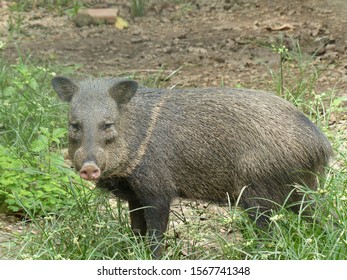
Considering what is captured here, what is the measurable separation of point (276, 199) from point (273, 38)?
5223 millimetres

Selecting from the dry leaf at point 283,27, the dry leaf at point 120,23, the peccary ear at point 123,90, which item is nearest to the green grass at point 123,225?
the peccary ear at point 123,90

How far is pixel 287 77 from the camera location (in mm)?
8820

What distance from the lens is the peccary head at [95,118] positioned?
5.15 m

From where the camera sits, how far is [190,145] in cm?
562

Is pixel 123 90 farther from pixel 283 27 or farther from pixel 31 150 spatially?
pixel 283 27

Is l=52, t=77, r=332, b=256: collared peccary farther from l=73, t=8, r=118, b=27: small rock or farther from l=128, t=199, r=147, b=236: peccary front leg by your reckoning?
l=73, t=8, r=118, b=27: small rock

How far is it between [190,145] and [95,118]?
0.68 metres

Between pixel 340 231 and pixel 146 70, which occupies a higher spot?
pixel 340 231

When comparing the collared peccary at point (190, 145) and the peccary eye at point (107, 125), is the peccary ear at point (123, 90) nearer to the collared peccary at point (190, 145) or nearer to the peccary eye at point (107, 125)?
the collared peccary at point (190, 145)

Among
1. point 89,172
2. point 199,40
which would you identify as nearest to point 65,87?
point 89,172

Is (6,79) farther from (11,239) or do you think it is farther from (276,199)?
(276,199)

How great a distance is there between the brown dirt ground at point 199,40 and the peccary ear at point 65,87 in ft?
10.8

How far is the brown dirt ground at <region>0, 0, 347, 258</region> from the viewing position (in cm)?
964
